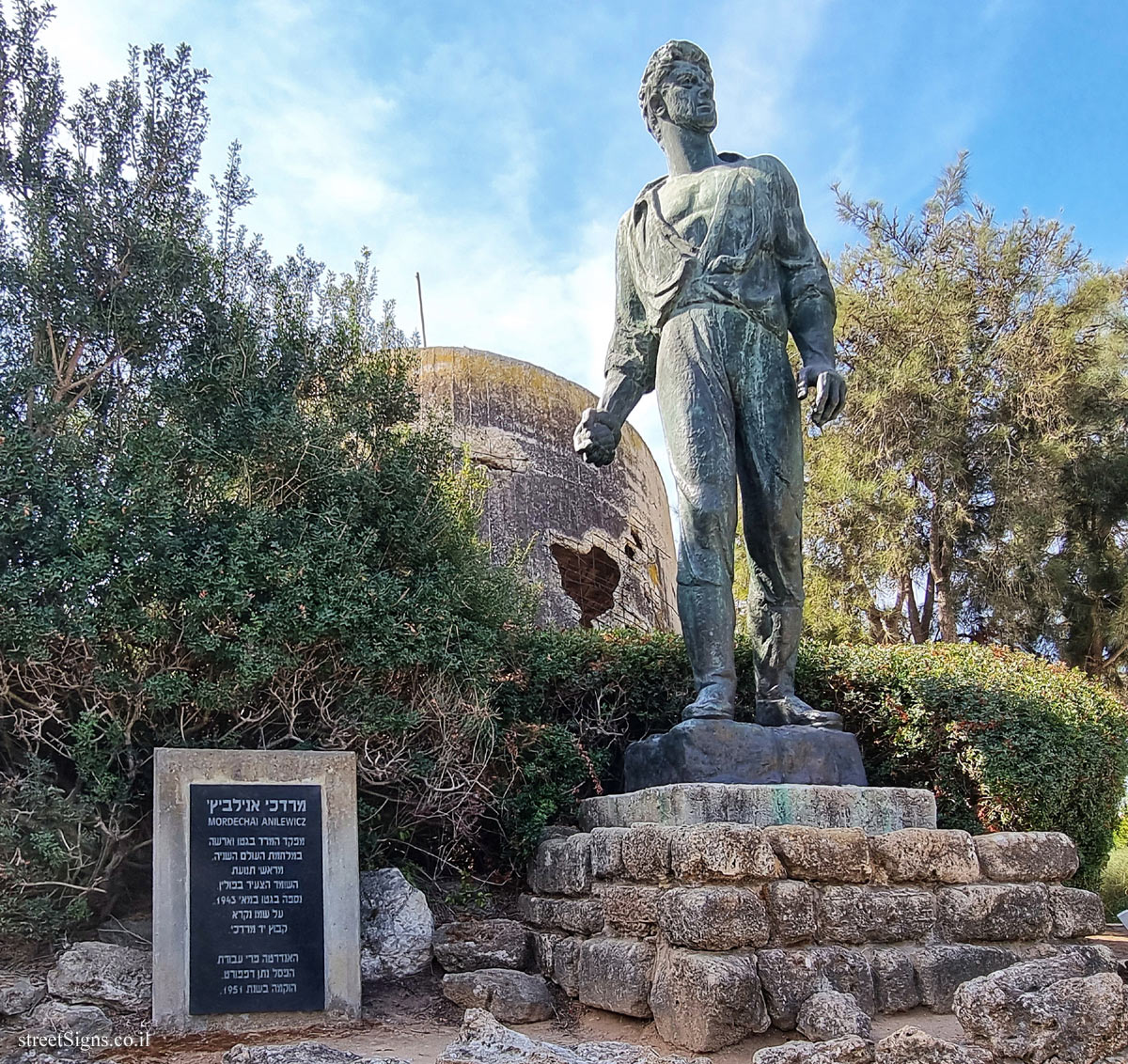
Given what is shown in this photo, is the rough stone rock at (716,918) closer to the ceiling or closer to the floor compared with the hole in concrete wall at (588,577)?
closer to the floor

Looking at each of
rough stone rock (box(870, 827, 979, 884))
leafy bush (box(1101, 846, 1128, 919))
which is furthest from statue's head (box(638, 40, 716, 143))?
leafy bush (box(1101, 846, 1128, 919))

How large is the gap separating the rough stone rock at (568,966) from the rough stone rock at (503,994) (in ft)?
0.22

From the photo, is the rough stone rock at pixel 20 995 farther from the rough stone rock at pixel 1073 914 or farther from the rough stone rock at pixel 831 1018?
the rough stone rock at pixel 1073 914

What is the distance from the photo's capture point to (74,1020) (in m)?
3.53

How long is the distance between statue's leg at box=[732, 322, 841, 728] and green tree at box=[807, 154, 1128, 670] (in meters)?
11.7

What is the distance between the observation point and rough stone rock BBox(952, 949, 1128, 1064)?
2787 mm

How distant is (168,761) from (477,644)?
1546mm

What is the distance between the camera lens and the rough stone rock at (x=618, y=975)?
11.8ft

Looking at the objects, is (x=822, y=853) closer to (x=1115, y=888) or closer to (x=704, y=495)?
(x=704, y=495)

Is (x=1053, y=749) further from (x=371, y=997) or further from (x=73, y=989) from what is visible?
(x=73, y=989)

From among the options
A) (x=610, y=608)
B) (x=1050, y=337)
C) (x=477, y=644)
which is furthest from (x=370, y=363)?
(x=1050, y=337)

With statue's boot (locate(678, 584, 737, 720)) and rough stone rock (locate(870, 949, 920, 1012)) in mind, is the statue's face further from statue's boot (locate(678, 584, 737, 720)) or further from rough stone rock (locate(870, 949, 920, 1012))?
rough stone rock (locate(870, 949, 920, 1012))

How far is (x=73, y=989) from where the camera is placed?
3.71 metres

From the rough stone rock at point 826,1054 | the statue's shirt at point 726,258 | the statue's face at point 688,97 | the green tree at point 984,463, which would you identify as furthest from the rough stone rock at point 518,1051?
the green tree at point 984,463
